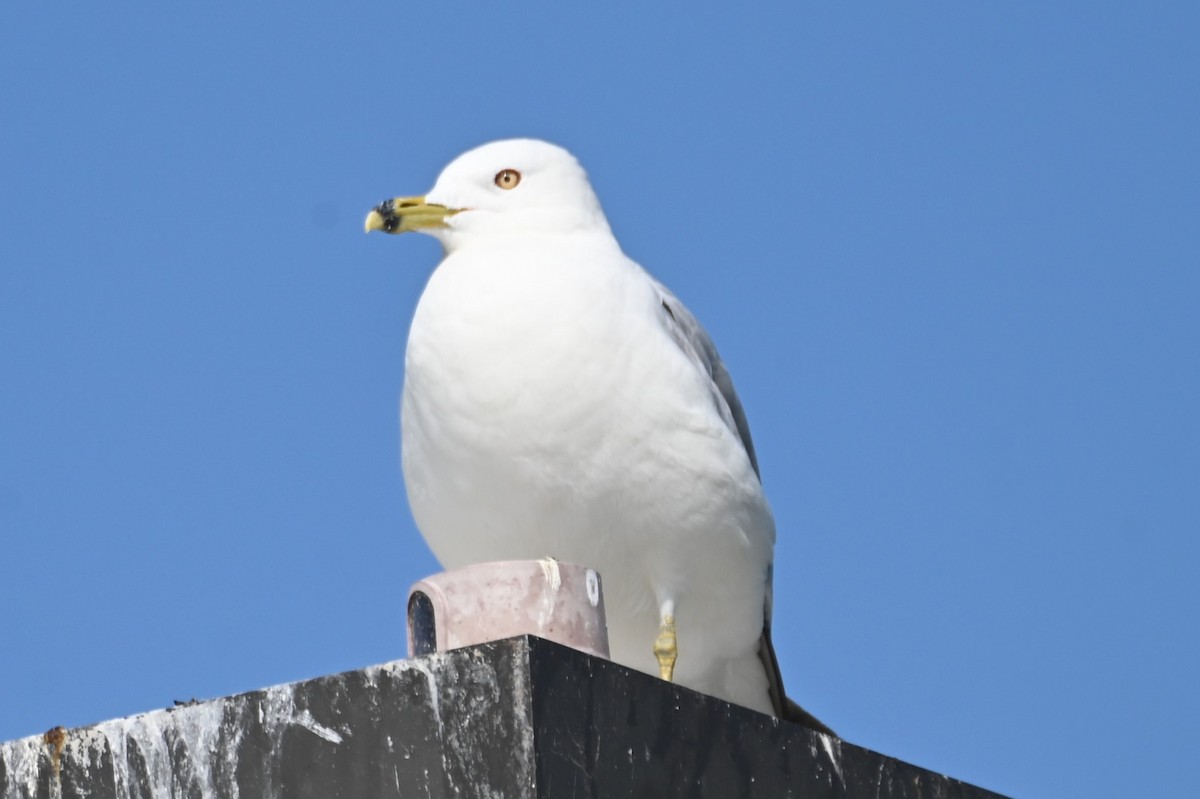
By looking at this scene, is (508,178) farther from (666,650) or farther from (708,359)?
(666,650)

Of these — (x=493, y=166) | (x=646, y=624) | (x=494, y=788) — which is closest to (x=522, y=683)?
(x=494, y=788)

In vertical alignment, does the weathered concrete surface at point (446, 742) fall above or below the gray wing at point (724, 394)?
below

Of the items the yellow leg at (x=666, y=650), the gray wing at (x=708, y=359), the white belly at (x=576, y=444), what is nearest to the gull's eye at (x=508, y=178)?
the white belly at (x=576, y=444)

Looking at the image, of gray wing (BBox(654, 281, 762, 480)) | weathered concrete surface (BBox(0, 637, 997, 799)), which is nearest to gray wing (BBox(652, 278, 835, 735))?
gray wing (BBox(654, 281, 762, 480))

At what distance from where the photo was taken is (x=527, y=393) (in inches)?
256

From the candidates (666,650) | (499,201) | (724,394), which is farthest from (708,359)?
(666,650)

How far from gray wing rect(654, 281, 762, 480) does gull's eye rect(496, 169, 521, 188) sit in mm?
612

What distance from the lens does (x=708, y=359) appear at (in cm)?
737

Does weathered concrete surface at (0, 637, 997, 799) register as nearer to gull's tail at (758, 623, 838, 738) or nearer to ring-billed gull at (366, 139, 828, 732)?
ring-billed gull at (366, 139, 828, 732)

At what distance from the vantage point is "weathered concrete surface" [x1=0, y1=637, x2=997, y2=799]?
15.1 ft

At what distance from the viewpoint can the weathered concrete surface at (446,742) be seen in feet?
15.1

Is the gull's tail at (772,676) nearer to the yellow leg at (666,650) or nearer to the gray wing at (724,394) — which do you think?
the gray wing at (724,394)

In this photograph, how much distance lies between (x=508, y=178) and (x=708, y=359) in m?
0.95

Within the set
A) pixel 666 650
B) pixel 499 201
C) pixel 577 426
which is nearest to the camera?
pixel 577 426
